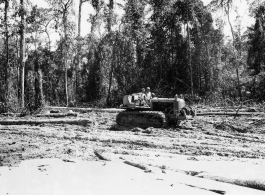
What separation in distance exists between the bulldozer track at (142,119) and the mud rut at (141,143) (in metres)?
0.50

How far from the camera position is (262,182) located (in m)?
4.89

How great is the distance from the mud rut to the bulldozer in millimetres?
456

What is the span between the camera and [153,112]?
38.7ft

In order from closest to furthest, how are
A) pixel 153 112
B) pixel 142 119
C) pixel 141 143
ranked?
pixel 141 143, pixel 153 112, pixel 142 119

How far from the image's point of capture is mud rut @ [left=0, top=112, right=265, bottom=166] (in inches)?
285

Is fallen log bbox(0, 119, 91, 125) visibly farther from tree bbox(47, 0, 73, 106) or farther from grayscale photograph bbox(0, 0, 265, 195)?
tree bbox(47, 0, 73, 106)

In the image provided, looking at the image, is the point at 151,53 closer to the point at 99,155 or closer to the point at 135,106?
the point at 135,106

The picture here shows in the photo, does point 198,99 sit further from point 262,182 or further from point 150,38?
point 262,182

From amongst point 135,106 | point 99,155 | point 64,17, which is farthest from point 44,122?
point 64,17

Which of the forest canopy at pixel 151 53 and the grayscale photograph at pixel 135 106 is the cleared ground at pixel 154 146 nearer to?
the grayscale photograph at pixel 135 106

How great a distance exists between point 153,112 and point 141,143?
3.28 metres

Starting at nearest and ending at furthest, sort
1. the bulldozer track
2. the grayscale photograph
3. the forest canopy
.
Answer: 1. the grayscale photograph
2. the bulldozer track
3. the forest canopy

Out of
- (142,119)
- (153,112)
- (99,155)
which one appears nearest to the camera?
(99,155)

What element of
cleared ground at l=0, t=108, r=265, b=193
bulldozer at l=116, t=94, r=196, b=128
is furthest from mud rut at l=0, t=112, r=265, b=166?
bulldozer at l=116, t=94, r=196, b=128
